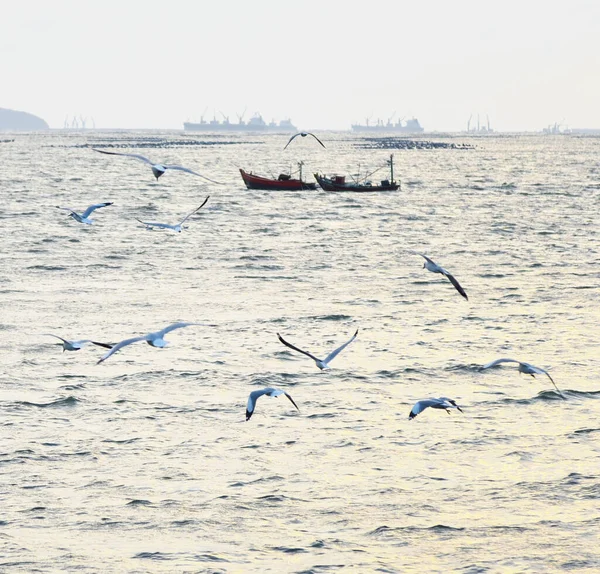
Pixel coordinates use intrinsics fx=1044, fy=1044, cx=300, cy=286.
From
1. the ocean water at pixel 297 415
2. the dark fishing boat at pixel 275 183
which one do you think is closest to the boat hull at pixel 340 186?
the dark fishing boat at pixel 275 183

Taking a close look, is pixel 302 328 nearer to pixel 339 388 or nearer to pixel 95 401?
pixel 339 388

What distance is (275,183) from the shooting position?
82188 millimetres

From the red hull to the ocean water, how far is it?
1401 inches

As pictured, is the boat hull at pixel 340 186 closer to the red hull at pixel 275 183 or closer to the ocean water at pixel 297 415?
the red hull at pixel 275 183

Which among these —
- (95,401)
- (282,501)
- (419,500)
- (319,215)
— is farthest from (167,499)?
(319,215)

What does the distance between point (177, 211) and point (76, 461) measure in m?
52.4

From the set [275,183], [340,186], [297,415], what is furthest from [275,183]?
[297,415]

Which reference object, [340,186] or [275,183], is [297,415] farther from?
[275,183]

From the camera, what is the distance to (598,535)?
49.4 feet

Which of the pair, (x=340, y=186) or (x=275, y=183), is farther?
(x=275, y=183)

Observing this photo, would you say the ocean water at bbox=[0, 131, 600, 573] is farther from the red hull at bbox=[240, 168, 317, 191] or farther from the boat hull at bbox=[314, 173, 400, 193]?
→ the red hull at bbox=[240, 168, 317, 191]

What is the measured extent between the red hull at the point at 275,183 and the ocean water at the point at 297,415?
35.6 metres

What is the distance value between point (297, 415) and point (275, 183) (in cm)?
6221

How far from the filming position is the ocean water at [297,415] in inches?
589
